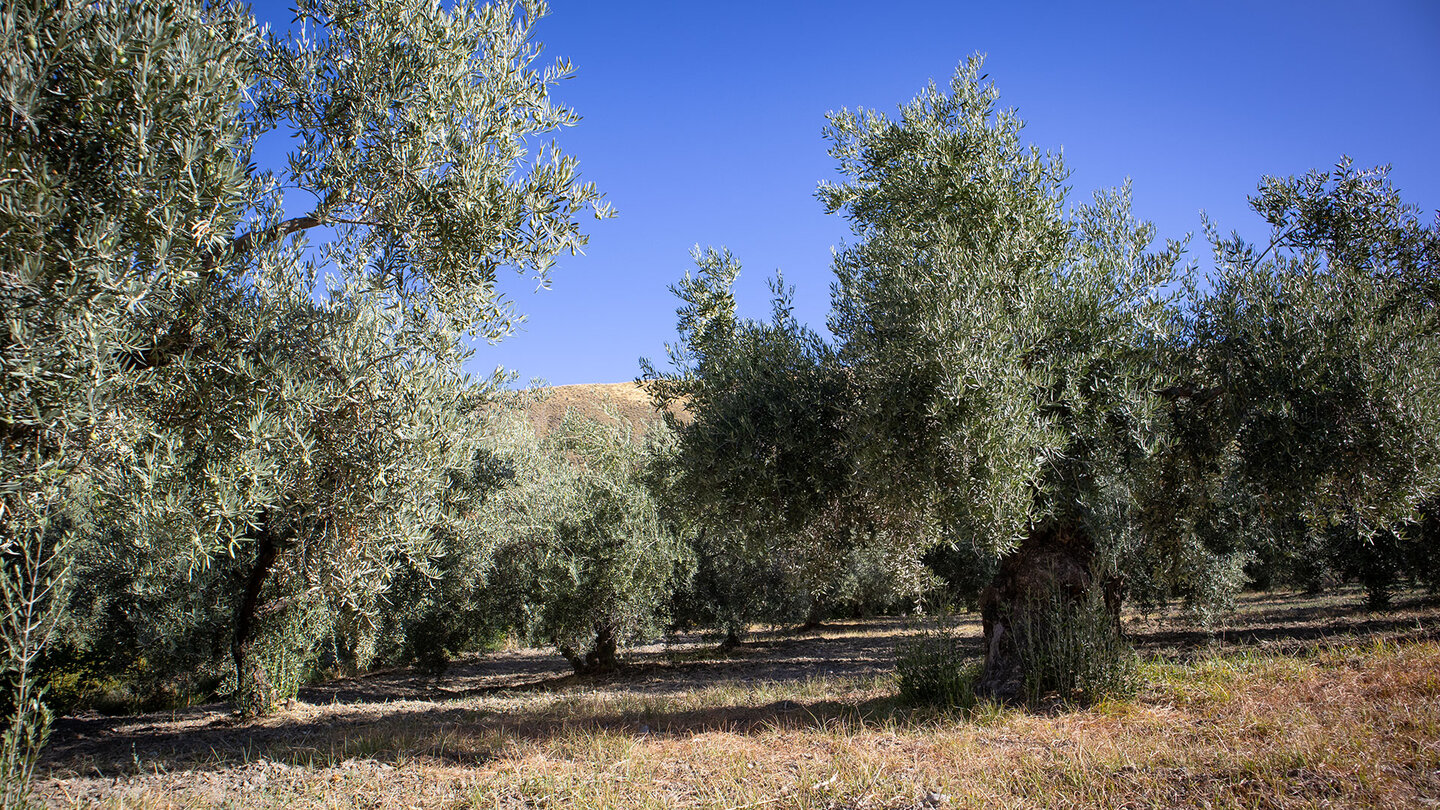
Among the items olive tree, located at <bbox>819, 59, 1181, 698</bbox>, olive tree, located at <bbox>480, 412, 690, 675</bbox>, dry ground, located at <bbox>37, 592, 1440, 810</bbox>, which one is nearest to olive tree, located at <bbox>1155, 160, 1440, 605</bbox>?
olive tree, located at <bbox>819, 59, 1181, 698</bbox>

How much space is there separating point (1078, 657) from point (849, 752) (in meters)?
3.55

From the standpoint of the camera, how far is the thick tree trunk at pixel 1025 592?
30.3ft

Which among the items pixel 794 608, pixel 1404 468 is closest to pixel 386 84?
pixel 1404 468

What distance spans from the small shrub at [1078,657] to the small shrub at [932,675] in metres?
0.86

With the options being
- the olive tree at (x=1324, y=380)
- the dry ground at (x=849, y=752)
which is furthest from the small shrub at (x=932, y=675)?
the olive tree at (x=1324, y=380)

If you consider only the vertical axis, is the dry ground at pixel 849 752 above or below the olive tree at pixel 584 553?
below

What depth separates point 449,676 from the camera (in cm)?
2511

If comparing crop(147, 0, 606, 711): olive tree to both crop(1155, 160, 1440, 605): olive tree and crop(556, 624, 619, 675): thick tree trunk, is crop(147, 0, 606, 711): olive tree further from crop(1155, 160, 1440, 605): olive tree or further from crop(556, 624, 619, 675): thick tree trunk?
crop(556, 624, 619, 675): thick tree trunk

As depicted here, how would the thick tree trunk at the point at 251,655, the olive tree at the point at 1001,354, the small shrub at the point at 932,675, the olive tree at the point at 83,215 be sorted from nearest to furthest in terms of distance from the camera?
1. the olive tree at the point at 83,215
2. the olive tree at the point at 1001,354
3. the small shrub at the point at 932,675
4. the thick tree trunk at the point at 251,655

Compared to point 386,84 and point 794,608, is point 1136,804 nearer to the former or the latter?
point 386,84

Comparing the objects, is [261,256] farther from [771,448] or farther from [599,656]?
[599,656]

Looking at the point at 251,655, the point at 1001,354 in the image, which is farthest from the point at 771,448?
the point at 251,655

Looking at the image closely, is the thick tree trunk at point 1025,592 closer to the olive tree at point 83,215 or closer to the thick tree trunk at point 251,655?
the olive tree at point 83,215

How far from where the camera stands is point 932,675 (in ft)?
30.6
